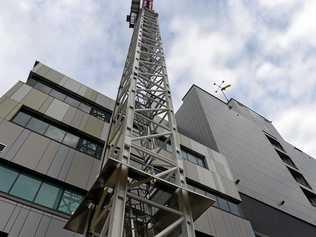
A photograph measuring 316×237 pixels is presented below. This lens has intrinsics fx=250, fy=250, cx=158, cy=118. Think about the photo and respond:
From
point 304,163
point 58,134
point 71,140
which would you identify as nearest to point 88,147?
point 71,140

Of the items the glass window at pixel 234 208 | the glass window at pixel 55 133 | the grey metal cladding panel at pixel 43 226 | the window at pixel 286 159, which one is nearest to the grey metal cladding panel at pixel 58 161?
the glass window at pixel 55 133

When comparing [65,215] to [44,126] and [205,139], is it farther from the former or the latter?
[205,139]

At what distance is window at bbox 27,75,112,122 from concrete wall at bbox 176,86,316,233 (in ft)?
38.5

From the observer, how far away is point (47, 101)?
13.9 m

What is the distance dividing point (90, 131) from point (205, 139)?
13.8 meters

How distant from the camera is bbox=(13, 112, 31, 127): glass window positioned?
11.9 m

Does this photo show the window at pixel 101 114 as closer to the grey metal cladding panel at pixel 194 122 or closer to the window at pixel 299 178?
the grey metal cladding panel at pixel 194 122

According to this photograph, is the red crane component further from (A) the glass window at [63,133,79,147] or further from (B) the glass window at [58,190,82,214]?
(B) the glass window at [58,190,82,214]

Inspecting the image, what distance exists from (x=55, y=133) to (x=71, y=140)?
2.84ft

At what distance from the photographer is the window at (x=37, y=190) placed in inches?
372

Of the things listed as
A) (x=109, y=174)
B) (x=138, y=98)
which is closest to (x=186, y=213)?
(x=109, y=174)

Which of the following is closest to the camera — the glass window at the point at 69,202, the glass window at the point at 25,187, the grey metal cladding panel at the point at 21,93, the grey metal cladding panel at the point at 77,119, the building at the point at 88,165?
the glass window at the point at 25,187

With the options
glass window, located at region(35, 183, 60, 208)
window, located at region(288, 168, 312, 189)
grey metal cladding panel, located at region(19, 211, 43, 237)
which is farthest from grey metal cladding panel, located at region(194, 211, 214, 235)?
window, located at region(288, 168, 312, 189)

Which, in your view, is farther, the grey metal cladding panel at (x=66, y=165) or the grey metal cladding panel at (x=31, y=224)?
the grey metal cladding panel at (x=66, y=165)
